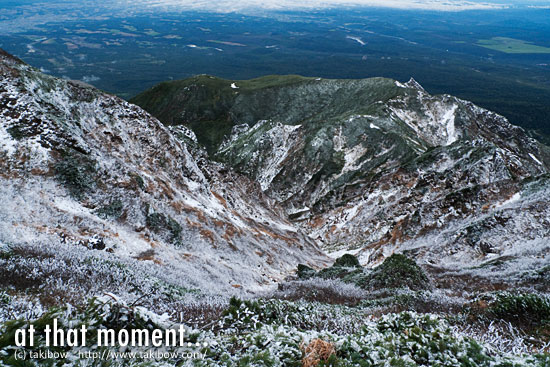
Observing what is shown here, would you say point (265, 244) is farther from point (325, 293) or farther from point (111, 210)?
point (325, 293)

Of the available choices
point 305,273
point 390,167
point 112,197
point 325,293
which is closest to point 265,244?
point 305,273

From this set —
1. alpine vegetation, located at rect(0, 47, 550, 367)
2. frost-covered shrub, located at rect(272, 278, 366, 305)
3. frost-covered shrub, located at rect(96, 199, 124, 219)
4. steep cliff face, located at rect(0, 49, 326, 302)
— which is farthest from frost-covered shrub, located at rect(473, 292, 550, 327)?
frost-covered shrub, located at rect(96, 199, 124, 219)

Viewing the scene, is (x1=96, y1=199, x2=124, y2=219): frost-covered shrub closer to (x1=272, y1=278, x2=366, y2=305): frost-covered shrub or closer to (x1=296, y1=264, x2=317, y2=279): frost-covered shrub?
(x1=272, y1=278, x2=366, y2=305): frost-covered shrub

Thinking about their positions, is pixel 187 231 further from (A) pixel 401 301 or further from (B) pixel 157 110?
(B) pixel 157 110

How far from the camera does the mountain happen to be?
31953mm

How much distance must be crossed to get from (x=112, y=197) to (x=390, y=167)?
5609 cm

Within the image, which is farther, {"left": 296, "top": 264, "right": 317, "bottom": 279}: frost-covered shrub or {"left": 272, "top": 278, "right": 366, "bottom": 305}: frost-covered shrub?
{"left": 296, "top": 264, "right": 317, "bottom": 279}: frost-covered shrub

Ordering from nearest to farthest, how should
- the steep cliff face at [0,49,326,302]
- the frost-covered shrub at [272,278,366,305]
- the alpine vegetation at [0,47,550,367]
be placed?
the alpine vegetation at [0,47,550,367] < the frost-covered shrub at [272,278,366,305] < the steep cliff face at [0,49,326,302]

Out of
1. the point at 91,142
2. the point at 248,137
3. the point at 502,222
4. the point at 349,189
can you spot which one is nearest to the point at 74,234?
the point at 91,142

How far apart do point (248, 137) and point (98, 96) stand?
199 feet

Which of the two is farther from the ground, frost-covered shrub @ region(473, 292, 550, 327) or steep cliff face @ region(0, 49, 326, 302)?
frost-covered shrub @ region(473, 292, 550, 327)

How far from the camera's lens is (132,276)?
13.9 metres

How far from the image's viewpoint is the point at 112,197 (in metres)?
26.5

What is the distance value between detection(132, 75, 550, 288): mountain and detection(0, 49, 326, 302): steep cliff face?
53.9ft
